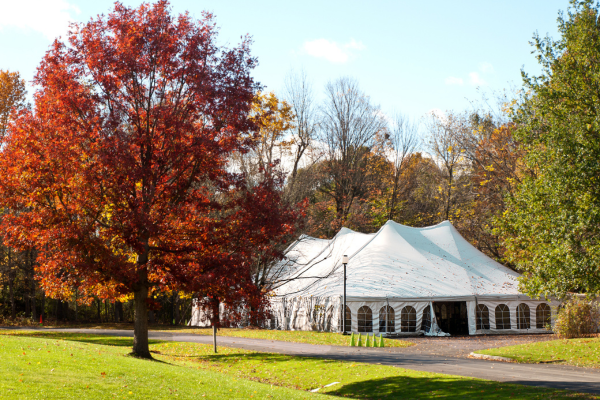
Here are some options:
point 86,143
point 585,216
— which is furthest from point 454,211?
point 86,143

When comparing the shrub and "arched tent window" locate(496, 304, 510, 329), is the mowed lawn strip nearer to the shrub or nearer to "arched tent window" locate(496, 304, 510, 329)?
the shrub

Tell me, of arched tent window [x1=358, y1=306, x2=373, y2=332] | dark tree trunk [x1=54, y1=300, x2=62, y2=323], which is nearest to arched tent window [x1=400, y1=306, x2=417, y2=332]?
arched tent window [x1=358, y1=306, x2=373, y2=332]

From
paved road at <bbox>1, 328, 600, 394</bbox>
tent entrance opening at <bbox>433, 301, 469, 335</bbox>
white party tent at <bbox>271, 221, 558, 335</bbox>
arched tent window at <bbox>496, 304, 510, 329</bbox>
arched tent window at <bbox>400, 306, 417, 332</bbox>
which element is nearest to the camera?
paved road at <bbox>1, 328, 600, 394</bbox>

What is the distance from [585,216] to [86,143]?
13847 mm

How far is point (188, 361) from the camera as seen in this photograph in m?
16.2

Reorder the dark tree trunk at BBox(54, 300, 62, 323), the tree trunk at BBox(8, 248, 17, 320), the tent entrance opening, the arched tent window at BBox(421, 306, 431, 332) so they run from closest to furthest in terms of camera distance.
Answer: the arched tent window at BBox(421, 306, 431, 332) < the tent entrance opening < the tree trunk at BBox(8, 248, 17, 320) < the dark tree trunk at BBox(54, 300, 62, 323)

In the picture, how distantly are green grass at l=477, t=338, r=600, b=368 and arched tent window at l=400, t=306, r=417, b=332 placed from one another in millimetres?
7158

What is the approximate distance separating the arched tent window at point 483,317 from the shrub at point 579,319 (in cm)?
423

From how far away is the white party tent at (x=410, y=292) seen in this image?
25.0m

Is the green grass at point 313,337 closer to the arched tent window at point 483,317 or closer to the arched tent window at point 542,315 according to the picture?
the arched tent window at point 483,317

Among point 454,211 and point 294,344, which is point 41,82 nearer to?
point 294,344

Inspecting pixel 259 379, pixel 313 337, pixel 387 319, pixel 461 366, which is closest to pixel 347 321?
pixel 387 319

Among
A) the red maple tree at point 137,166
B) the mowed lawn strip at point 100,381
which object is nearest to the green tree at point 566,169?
the red maple tree at point 137,166

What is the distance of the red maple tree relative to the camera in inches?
513
